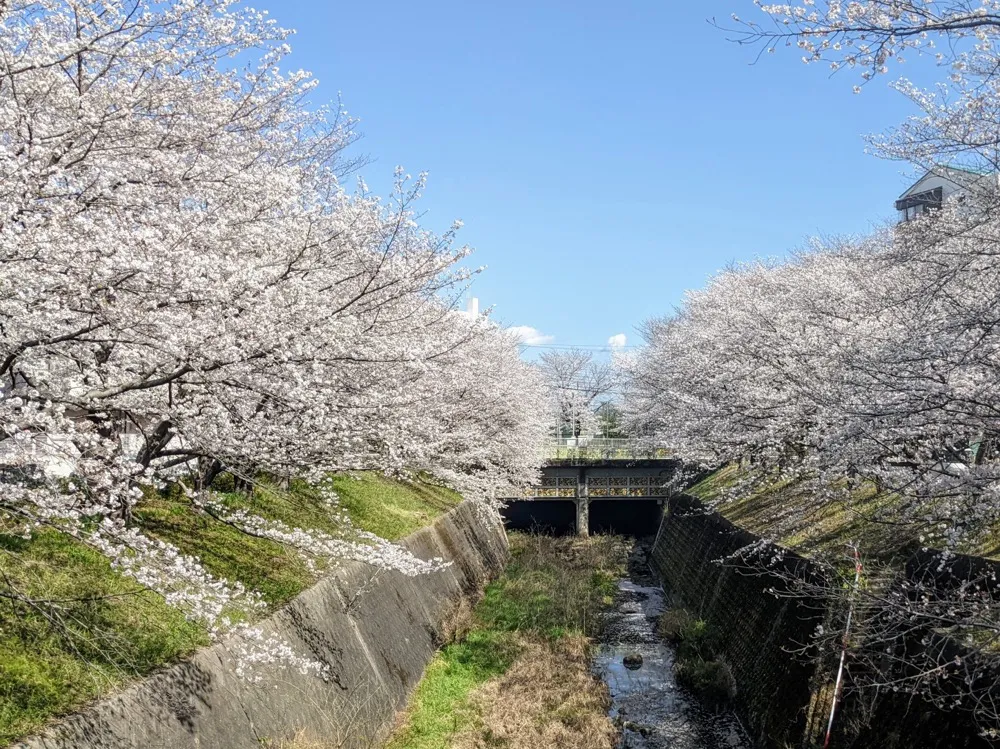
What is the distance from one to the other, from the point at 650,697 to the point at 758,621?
2.70m

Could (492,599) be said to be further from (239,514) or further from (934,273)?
(934,273)

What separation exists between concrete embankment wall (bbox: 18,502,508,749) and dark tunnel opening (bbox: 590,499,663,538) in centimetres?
2567

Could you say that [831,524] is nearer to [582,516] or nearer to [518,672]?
[518,672]

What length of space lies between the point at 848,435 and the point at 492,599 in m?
15.5

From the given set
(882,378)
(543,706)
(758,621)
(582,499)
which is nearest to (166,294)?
(882,378)

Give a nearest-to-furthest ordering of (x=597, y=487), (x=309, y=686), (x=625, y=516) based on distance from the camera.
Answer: (x=309, y=686) < (x=597, y=487) < (x=625, y=516)

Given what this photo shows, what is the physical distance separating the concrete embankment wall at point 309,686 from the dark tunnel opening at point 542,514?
81.1ft

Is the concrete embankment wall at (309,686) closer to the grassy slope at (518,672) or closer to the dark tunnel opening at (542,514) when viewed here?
the grassy slope at (518,672)

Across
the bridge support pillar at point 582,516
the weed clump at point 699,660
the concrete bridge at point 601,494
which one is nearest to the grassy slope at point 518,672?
the weed clump at point 699,660

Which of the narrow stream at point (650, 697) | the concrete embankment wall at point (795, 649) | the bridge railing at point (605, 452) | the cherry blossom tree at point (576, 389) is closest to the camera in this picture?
the concrete embankment wall at point (795, 649)

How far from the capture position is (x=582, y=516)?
40469 millimetres

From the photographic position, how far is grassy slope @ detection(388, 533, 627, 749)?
12.5 meters

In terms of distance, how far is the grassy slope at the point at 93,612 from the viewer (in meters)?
6.44

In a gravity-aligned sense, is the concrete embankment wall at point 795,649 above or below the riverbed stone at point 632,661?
above
